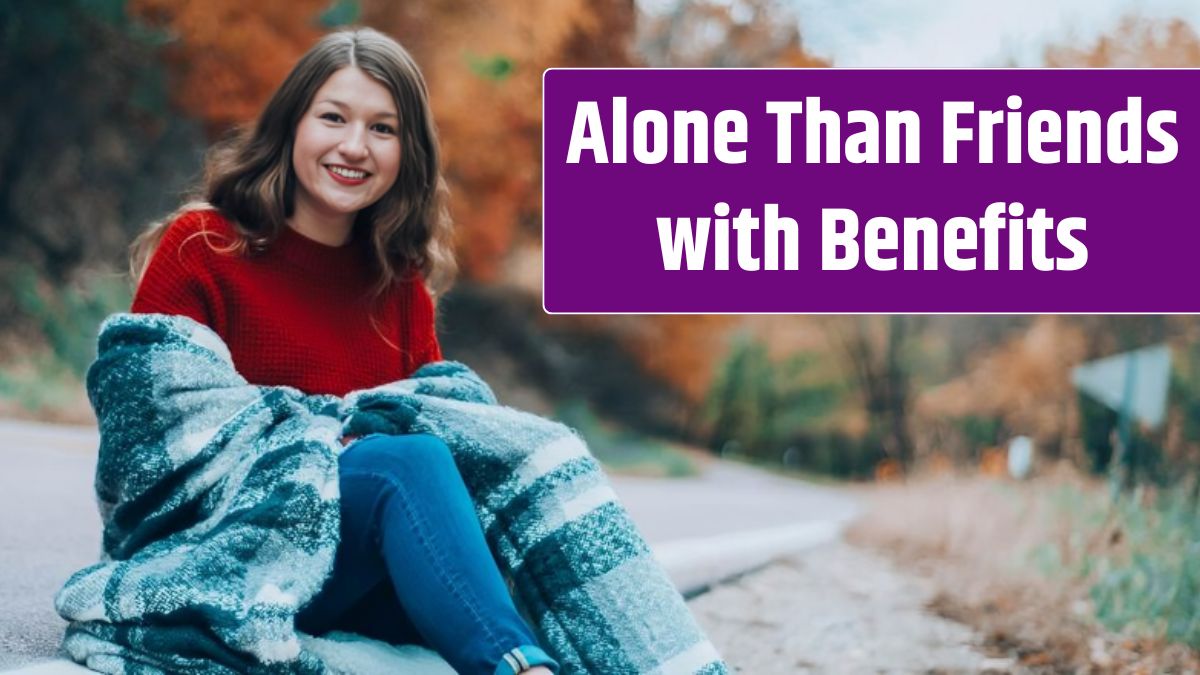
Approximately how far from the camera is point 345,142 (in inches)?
99.1

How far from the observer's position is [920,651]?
355 centimetres

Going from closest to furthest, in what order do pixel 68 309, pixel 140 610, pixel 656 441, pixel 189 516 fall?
pixel 140 610 < pixel 189 516 < pixel 68 309 < pixel 656 441

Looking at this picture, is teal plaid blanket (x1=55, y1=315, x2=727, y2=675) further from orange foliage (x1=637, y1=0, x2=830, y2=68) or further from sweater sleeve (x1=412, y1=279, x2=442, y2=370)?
orange foliage (x1=637, y1=0, x2=830, y2=68)

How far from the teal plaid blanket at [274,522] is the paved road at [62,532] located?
0.38m

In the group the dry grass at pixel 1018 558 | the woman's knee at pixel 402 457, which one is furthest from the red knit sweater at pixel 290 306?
the dry grass at pixel 1018 558

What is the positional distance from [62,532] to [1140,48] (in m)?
15.1

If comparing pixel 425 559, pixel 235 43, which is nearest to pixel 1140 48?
pixel 235 43

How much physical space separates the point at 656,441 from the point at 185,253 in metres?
18.9

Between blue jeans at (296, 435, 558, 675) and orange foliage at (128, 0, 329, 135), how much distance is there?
910 centimetres

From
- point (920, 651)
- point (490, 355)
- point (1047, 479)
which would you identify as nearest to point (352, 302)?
point (920, 651)

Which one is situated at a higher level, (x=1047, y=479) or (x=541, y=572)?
(x=541, y=572)

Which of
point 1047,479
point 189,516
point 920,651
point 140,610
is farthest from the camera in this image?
point 1047,479

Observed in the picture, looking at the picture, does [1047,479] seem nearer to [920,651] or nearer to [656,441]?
[920,651]

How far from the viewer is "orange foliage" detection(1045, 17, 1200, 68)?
49.9ft
